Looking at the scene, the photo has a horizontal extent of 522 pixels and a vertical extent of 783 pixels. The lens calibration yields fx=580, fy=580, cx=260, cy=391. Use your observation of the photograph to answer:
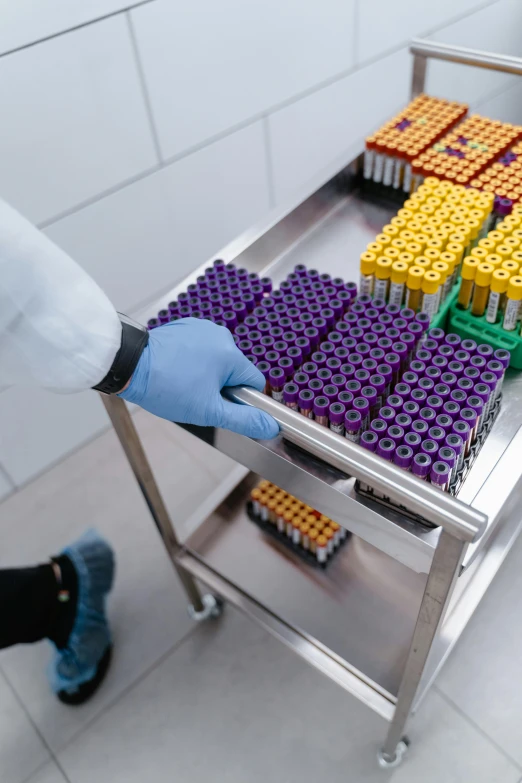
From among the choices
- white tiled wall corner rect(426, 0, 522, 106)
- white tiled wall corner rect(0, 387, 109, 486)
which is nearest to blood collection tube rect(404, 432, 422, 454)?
white tiled wall corner rect(0, 387, 109, 486)

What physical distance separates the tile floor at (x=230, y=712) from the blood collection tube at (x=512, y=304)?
81 centimetres

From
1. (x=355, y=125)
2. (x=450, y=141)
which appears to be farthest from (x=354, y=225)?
(x=355, y=125)

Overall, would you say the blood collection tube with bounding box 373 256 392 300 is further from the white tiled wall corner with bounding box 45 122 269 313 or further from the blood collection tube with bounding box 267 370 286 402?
the white tiled wall corner with bounding box 45 122 269 313

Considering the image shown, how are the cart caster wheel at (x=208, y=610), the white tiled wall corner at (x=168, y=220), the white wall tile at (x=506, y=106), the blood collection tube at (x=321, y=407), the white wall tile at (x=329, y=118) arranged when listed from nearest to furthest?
the blood collection tube at (x=321, y=407) → the cart caster wheel at (x=208, y=610) → the white tiled wall corner at (x=168, y=220) → the white wall tile at (x=329, y=118) → the white wall tile at (x=506, y=106)

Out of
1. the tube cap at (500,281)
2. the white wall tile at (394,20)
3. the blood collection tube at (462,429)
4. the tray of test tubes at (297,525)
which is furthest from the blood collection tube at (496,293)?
the white wall tile at (394,20)

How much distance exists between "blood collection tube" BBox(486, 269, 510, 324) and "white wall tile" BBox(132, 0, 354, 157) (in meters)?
1.06

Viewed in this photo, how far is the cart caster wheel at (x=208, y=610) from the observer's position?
1.51 m

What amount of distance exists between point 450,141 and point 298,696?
138 cm

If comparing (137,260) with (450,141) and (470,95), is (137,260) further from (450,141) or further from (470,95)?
(470,95)

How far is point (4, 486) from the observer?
1.81m

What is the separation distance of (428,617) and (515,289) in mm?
546

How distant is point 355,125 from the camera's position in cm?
222

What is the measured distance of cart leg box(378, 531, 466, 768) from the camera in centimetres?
71

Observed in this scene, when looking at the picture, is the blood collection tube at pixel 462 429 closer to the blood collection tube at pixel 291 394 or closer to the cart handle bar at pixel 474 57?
the blood collection tube at pixel 291 394
